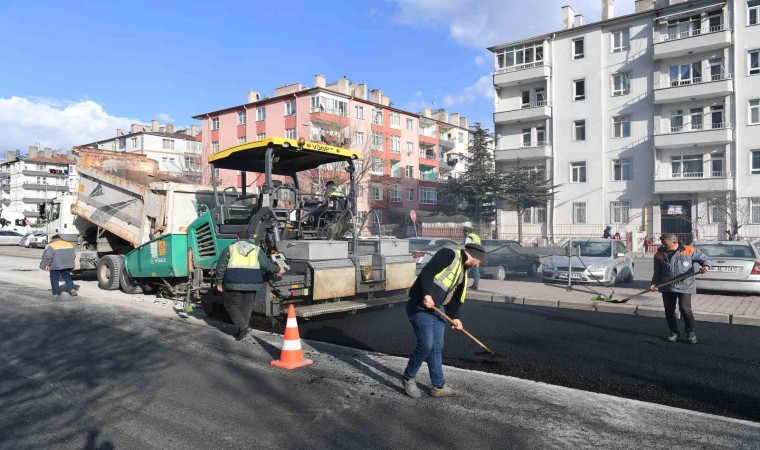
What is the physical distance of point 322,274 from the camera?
25.9 feet

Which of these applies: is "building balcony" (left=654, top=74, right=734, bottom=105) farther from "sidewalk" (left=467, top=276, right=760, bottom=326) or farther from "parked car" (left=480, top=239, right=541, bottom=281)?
"sidewalk" (left=467, top=276, right=760, bottom=326)

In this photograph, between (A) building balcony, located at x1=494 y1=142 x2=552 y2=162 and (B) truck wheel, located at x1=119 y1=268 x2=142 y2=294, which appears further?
(A) building balcony, located at x1=494 y1=142 x2=552 y2=162

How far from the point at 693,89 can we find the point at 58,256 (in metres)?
34.1

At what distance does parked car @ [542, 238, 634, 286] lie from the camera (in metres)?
14.0

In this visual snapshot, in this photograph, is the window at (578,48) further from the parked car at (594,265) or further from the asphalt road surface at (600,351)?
the asphalt road surface at (600,351)

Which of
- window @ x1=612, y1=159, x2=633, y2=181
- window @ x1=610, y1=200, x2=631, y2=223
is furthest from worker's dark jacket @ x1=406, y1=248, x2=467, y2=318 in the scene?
window @ x1=612, y1=159, x2=633, y2=181

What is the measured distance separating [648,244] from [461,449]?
30.7 m

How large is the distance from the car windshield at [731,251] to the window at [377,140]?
121ft

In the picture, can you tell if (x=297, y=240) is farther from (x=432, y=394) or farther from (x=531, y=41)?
(x=531, y=41)

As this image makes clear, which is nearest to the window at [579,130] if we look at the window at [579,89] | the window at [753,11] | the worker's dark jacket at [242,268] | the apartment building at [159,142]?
the window at [579,89]

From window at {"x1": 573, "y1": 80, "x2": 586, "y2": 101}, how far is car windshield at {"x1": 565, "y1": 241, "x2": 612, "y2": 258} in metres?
25.1

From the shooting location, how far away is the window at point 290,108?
4753cm

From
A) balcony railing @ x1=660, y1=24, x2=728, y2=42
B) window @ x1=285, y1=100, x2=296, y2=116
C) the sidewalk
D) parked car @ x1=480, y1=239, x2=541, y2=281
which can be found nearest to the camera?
the sidewalk

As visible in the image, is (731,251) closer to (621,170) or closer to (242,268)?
(242,268)
